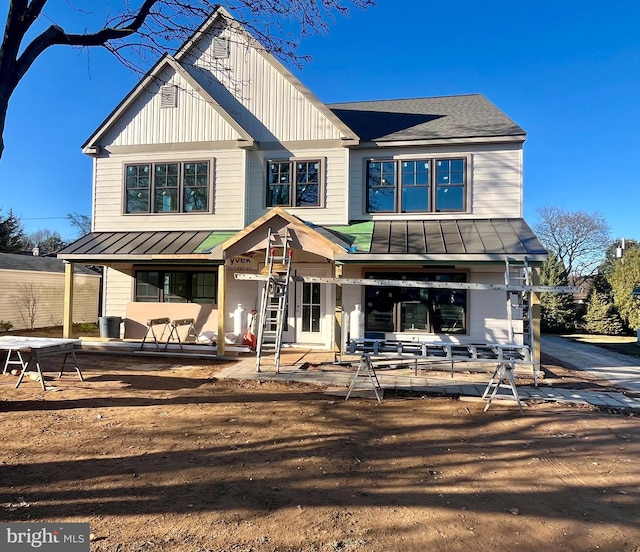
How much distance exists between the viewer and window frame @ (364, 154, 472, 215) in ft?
38.8

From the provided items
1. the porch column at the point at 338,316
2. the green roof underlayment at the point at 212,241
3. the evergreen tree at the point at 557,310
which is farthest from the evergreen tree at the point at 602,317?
the green roof underlayment at the point at 212,241

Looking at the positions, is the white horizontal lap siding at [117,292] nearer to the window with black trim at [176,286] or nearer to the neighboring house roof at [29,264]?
the window with black trim at [176,286]

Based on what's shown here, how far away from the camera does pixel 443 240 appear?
A: 10508 mm

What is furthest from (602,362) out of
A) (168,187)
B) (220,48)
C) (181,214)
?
(220,48)

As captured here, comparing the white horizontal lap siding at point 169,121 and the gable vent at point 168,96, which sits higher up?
the gable vent at point 168,96

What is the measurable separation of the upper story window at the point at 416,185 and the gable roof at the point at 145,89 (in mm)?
4007

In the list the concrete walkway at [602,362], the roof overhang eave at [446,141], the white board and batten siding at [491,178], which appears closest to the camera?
the concrete walkway at [602,362]

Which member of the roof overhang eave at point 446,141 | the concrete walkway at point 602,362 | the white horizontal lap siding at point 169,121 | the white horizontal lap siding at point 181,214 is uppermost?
the white horizontal lap siding at point 169,121

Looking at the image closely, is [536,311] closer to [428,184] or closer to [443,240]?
[443,240]

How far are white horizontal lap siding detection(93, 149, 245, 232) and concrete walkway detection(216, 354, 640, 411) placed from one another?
5.00 meters

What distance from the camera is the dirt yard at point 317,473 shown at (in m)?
3.15

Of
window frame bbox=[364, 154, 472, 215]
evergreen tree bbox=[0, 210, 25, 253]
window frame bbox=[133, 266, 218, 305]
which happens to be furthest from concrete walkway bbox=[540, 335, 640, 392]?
evergreen tree bbox=[0, 210, 25, 253]

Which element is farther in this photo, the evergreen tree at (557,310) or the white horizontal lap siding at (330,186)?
the evergreen tree at (557,310)

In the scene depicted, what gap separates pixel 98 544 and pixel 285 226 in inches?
321
